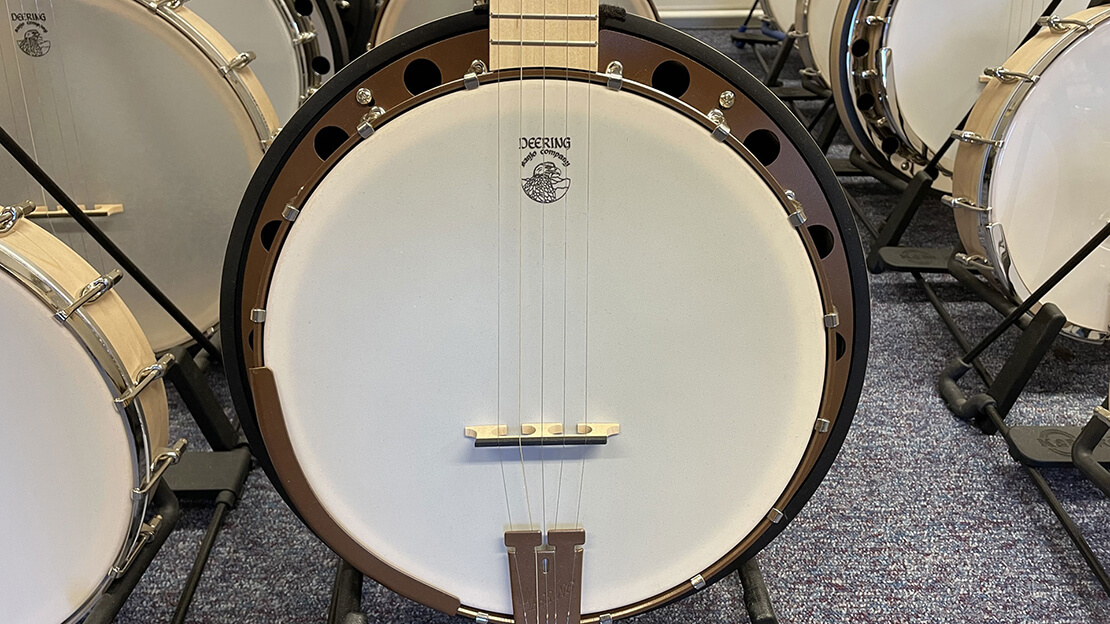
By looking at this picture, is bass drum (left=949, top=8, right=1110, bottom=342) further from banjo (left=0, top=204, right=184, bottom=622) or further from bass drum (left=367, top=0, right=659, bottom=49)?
banjo (left=0, top=204, right=184, bottom=622)

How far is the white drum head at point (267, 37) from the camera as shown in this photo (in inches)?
62.4

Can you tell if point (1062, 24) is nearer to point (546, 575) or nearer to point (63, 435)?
point (546, 575)

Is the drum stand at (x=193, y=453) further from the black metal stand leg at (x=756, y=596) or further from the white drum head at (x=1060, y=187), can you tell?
the white drum head at (x=1060, y=187)

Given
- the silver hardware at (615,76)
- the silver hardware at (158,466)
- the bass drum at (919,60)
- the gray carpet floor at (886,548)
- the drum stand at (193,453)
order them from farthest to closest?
the bass drum at (919,60), the gray carpet floor at (886,548), the drum stand at (193,453), the silver hardware at (158,466), the silver hardware at (615,76)

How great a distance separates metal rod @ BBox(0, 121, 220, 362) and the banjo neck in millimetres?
730

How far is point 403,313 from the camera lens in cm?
81

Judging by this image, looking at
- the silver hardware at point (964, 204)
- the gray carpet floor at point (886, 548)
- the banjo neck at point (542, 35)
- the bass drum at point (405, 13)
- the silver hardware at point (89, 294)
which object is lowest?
the gray carpet floor at point (886, 548)

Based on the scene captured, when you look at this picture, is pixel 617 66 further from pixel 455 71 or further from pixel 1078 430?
pixel 1078 430

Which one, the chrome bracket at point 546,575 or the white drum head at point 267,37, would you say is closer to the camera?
the chrome bracket at point 546,575

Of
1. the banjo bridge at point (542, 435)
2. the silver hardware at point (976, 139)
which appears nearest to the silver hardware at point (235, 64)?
the banjo bridge at point (542, 435)

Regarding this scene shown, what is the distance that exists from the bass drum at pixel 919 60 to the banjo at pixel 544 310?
Result: 116 cm

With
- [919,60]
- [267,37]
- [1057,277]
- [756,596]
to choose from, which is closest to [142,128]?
[267,37]

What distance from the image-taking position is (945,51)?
6.09 feet

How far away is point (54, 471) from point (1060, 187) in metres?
1.54
